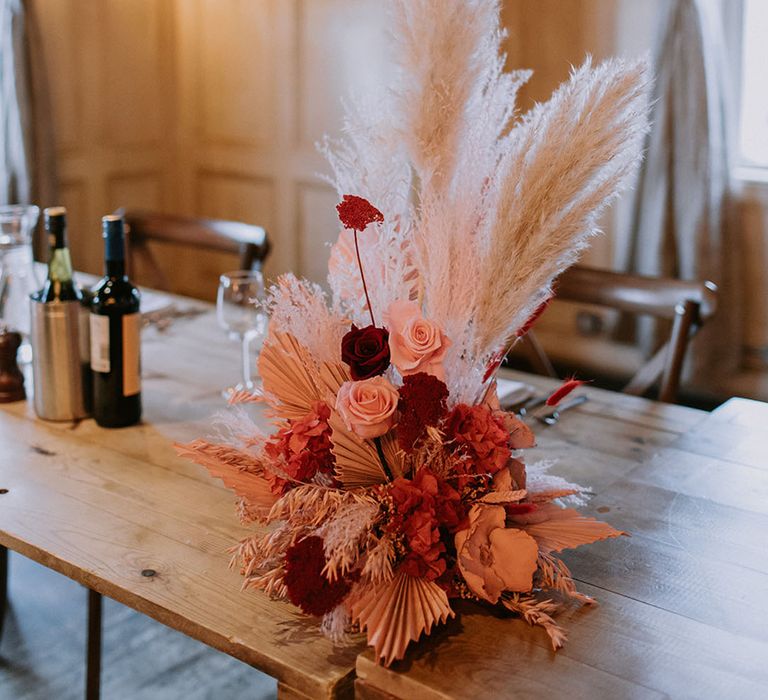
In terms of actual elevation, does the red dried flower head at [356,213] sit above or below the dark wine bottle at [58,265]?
above

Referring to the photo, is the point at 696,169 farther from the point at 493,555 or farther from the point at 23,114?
the point at 493,555

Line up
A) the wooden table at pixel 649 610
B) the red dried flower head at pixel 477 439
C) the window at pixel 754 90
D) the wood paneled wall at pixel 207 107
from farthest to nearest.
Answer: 1. the wood paneled wall at pixel 207 107
2. the window at pixel 754 90
3. the red dried flower head at pixel 477 439
4. the wooden table at pixel 649 610

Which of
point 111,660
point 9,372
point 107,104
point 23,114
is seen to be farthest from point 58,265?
point 107,104

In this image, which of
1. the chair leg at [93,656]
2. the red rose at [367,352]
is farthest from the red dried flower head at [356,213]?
the chair leg at [93,656]

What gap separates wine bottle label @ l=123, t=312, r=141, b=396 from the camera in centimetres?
158

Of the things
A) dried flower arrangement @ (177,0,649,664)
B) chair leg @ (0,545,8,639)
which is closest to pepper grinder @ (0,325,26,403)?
chair leg @ (0,545,8,639)

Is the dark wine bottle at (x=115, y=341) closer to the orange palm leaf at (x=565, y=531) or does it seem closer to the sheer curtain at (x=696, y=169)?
the orange palm leaf at (x=565, y=531)

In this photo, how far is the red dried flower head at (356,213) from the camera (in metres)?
1.01

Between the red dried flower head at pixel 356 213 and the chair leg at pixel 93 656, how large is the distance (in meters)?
1.26

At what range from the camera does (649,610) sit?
1.07 meters

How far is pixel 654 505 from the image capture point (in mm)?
1341

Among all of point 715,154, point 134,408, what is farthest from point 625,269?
point 134,408

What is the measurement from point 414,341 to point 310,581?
256 mm

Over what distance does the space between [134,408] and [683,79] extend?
2422 mm
